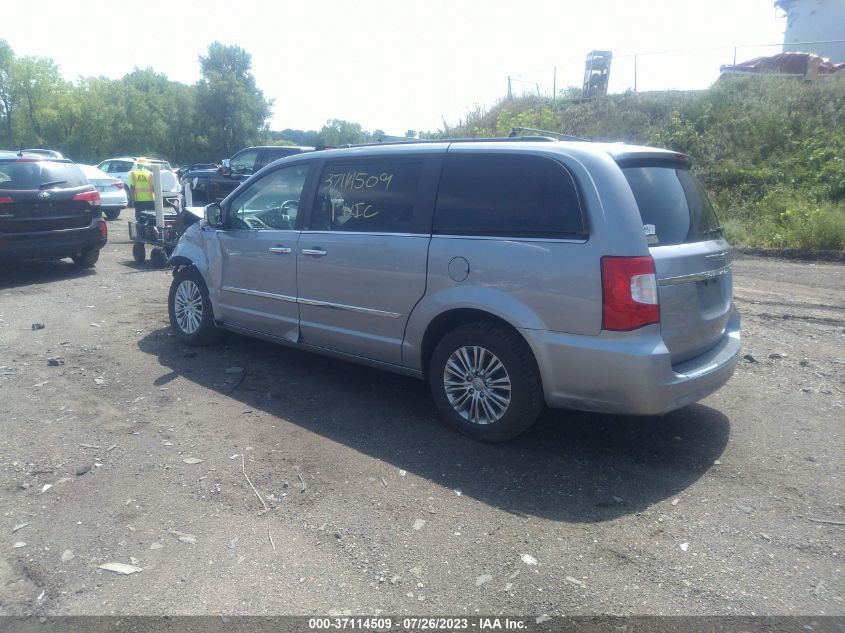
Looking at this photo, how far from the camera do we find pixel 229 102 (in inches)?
2547

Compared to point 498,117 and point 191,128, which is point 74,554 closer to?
point 498,117

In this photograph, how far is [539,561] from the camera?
344cm

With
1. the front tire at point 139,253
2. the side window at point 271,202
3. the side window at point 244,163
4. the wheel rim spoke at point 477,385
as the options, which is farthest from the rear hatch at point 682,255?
the side window at point 244,163

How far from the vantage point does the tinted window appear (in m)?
9.86

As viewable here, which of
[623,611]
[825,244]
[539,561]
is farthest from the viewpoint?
[825,244]

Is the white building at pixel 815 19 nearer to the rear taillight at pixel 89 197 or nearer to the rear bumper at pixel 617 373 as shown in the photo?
the rear taillight at pixel 89 197

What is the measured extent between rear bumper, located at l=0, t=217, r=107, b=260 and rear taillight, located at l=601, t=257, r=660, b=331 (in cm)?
881

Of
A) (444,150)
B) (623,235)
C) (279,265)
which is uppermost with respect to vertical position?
(444,150)

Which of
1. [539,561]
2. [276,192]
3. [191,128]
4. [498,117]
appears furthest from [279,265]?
[191,128]

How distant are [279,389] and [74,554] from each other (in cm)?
249

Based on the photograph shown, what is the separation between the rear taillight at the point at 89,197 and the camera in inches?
413

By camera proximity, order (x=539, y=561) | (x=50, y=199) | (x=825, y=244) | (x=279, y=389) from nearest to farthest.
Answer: (x=539, y=561) → (x=279, y=389) → (x=50, y=199) → (x=825, y=244)

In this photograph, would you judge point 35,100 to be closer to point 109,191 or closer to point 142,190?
point 109,191

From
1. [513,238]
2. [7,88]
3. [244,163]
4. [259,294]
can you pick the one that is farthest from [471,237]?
[7,88]
